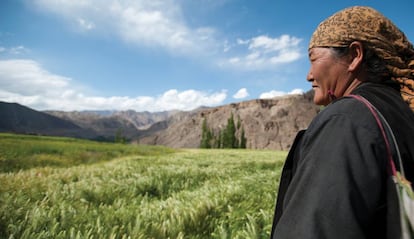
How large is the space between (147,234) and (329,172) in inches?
95.2

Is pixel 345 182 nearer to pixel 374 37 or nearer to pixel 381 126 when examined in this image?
pixel 381 126

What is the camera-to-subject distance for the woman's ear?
1.98 metres

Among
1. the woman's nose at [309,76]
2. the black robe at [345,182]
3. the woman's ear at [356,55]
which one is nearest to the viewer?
the black robe at [345,182]

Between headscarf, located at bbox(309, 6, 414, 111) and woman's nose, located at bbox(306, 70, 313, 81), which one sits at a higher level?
headscarf, located at bbox(309, 6, 414, 111)

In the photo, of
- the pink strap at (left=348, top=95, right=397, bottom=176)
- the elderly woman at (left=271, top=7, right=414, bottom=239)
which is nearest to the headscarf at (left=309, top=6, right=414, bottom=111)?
the elderly woman at (left=271, top=7, right=414, bottom=239)

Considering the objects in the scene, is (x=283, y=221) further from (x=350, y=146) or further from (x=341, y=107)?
(x=341, y=107)

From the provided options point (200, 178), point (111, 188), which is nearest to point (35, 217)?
point (111, 188)

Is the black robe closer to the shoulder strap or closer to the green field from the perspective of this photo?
the shoulder strap

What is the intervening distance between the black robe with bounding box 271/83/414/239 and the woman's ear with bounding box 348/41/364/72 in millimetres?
434

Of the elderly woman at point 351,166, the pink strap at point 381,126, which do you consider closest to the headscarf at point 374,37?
the elderly woman at point 351,166

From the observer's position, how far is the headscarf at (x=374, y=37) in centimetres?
200

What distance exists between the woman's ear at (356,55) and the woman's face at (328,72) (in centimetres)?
4

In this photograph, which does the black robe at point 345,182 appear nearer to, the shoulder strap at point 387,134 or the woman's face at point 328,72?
the shoulder strap at point 387,134

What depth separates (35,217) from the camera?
331 centimetres
